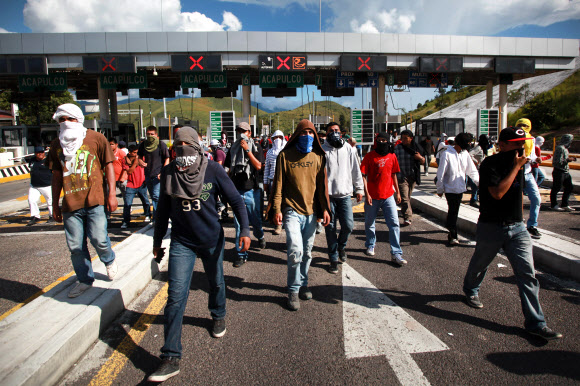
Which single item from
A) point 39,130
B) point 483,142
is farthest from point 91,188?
point 39,130

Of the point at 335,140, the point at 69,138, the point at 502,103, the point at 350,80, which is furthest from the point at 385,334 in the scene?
the point at 502,103

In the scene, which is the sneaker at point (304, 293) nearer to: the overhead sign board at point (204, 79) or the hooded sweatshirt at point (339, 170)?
the hooded sweatshirt at point (339, 170)

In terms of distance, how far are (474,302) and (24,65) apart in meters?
25.7

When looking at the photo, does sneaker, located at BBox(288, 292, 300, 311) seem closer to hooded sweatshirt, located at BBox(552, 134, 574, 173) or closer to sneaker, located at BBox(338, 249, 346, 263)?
sneaker, located at BBox(338, 249, 346, 263)

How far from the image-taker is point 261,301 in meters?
4.01

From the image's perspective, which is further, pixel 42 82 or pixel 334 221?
pixel 42 82

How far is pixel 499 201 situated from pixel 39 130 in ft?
105

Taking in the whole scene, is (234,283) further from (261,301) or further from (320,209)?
(320,209)

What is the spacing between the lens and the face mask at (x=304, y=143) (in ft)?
12.8

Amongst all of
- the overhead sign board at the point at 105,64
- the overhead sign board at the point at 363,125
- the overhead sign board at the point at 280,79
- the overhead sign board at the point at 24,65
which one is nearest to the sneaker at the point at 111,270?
the overhead sign board at the point at 363,125

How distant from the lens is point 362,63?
70.7 ft

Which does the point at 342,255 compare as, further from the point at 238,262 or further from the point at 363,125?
the point at 363,125

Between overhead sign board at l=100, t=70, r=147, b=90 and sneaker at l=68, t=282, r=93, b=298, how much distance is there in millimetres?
21612

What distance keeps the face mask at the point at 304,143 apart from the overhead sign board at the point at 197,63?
61.0ft
